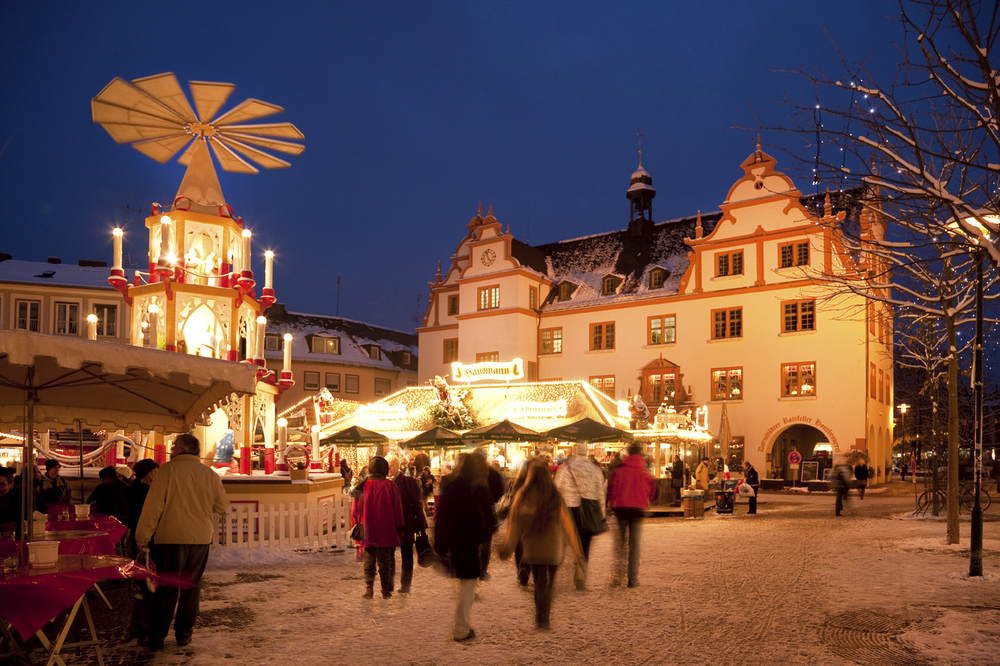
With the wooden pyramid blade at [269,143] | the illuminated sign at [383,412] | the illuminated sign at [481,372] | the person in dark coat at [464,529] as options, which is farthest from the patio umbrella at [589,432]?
the person in dark coat at [464,529]

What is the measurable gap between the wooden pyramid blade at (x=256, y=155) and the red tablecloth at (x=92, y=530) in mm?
8146

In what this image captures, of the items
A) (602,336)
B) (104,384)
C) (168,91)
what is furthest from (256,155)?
(602,336)

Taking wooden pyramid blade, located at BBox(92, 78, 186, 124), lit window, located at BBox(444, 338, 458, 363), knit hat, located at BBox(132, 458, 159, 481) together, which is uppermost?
wooden pyramid blade, located at BBox(92, 78, 186, 124)

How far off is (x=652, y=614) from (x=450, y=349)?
1519 inches

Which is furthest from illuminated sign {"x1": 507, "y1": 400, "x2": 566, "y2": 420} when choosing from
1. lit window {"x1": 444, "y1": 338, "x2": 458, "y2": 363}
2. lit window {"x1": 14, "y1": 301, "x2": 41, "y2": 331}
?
lit window {"x1": 14, "y1": 301, "x2": 41, "y2": 331}

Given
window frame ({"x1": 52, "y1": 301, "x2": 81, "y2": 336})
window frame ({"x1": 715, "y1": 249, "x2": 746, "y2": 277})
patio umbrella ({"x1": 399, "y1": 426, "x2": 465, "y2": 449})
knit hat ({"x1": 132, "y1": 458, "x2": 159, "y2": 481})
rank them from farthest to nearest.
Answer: window frame ({"x1": 52, "y1": 301, "x2": 81, "y2": 336}) → window frame ({"x1": 715, "y1": 249, "x2": 746, "y2": 277}) → patio umbrella ({"x1": 399, "y1": 426, "x2": 465, "y2": 449}) → knit hat ({"x1": 132, "y1": 458, "x2": 159, "y2": 481})

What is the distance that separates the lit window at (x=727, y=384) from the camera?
37094 mm

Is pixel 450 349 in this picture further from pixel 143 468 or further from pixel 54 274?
pixel 143 468

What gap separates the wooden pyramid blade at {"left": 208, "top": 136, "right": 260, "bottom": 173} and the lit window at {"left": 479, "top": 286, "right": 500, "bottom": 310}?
27823 millimetres

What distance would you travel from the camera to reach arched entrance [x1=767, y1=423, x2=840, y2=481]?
3656 cm

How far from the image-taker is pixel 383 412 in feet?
91.1

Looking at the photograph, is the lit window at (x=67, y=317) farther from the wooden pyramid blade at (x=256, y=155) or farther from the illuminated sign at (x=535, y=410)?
the wooden pyramid blade at (x=256, y=155)

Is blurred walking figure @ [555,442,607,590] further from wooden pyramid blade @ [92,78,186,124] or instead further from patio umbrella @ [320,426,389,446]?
patio umbrella @ [320,426,389,446]

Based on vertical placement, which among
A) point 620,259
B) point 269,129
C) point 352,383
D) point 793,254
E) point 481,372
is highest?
point 620,259
